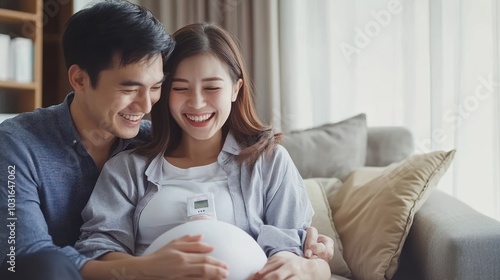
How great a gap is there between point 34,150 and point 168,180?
0.33 metres

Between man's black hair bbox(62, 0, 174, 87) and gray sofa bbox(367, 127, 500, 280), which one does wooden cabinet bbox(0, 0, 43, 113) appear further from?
gray sofa bbox(367, 127, 500, 280)

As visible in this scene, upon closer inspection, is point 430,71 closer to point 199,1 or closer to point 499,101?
point 499,101

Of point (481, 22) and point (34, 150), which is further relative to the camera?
point (481, 22)

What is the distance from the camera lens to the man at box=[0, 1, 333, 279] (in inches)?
54.3

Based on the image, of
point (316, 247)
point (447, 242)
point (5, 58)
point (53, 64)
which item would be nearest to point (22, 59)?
point (5, 58)

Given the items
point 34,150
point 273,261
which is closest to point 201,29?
point 34,150

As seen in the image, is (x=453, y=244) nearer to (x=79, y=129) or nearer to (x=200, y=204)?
(x=200, y=204)

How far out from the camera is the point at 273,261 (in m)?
1.40

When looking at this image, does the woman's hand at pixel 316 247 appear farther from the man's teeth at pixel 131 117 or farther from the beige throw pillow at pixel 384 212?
the man's teeth at pixel 131 117

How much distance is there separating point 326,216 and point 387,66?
1.08 meters

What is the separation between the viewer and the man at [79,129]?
1380 mm

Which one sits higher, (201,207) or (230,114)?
(230,114)

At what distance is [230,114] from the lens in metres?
1.71

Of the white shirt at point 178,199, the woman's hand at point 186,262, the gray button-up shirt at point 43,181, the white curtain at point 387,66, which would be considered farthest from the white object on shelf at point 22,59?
the woman's hand at point 186,262
